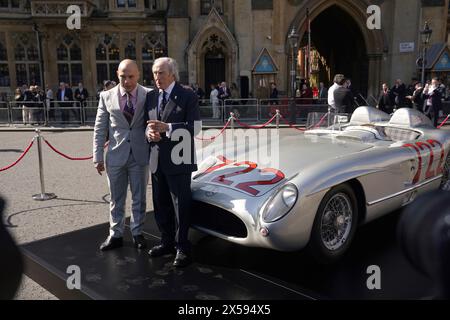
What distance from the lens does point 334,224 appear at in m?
3.68

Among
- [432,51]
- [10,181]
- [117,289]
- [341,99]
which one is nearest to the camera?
[117,289]

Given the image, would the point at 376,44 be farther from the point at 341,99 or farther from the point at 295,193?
the point at 295,193

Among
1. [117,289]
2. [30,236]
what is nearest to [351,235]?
[117,289]

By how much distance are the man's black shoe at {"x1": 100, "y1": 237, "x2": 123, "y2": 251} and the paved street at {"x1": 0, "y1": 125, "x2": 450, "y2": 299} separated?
202mm

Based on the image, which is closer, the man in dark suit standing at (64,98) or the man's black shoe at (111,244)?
the man's black shoe at (111,244)

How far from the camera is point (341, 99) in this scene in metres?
9.73

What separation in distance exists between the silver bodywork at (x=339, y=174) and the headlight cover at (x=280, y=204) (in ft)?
0.10

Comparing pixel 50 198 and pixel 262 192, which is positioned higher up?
pixel 262 192

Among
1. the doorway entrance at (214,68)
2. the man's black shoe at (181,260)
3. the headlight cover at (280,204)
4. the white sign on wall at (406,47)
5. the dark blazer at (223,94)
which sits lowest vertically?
the man's black shoe at (181,260)

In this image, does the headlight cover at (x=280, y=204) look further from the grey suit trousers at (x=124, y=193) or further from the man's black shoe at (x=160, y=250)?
the grey suit trousers at (x=124, y=193)

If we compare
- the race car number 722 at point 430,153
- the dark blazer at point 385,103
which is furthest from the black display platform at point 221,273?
the dark blazer at point 385,103

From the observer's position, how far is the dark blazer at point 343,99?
9680 mm

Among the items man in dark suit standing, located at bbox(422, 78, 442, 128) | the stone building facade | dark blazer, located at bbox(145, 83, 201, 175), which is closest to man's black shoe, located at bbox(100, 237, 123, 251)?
dark blazer, located at bbox(145, 83, 201, 175)

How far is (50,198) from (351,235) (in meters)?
4.33
